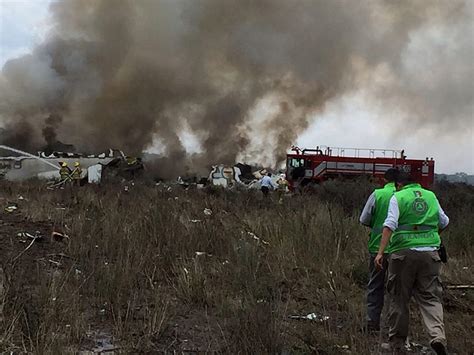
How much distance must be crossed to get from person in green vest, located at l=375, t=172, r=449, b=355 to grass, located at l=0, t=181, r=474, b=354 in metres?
0.38

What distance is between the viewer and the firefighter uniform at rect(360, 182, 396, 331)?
5184 mm

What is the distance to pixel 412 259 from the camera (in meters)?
4.41

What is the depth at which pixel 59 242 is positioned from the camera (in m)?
7.76

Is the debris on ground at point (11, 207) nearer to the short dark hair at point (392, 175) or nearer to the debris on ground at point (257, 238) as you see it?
the debris on ground at point (257, 238)

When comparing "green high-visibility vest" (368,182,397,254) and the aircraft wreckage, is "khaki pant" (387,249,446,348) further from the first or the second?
the aircraft wreckage

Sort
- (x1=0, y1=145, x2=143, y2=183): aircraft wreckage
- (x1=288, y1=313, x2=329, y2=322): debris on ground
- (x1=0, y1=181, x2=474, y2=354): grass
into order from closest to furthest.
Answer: (x1=0, y1=181, x2=474, y2=354): grass
(x1=288, y1=313, x2=329, y2=322): debris on ground
(x1=0, y1=145, x2=143, y2=183): aircraft wreckage

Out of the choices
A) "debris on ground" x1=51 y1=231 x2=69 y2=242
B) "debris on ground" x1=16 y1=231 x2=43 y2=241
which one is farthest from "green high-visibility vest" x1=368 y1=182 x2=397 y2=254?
"debris on ground" x1=16 y1=231 x2=43 y2=241

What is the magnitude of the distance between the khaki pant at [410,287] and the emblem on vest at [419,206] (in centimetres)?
35

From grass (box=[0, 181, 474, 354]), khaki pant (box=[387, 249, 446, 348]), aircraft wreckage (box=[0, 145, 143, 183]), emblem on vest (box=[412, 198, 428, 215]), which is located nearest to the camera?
grass (box=[0, 181, 474, 354])

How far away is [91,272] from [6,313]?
1399mm

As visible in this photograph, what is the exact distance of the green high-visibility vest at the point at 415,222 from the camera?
4465 millimetres

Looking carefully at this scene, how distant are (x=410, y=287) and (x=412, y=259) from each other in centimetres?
26

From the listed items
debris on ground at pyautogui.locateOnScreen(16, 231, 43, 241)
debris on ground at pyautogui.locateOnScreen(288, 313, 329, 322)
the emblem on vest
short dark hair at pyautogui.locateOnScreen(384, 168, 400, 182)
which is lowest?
debris on ground at pyautogui.locateOnScreen(288, 313, 329, 322)

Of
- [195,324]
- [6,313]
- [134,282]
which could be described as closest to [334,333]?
[195,324]
